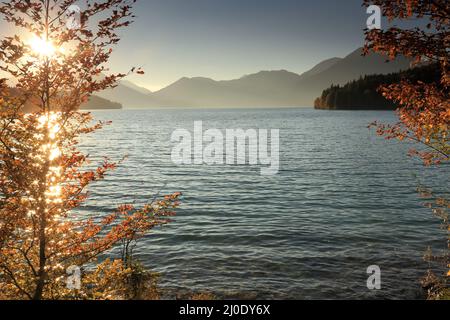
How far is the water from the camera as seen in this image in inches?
701

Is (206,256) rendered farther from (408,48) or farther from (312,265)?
(408,48)

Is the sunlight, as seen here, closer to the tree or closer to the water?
the tree

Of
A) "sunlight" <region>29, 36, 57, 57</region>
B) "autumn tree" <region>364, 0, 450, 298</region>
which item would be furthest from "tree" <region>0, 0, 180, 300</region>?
"autumn tree" <region>364, 0, 450, 298</region>

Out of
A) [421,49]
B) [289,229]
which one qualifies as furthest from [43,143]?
[289,229]

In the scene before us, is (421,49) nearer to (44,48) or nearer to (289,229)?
(44,48)

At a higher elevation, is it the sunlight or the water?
the sunlight

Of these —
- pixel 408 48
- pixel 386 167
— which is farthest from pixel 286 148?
pixel 408 48

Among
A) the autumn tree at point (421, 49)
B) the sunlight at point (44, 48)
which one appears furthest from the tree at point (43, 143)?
the autumn tree at point (421, 49)

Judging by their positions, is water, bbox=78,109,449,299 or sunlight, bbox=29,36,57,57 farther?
water, bbox=78,109,449,299

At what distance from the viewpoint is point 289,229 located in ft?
82.2
